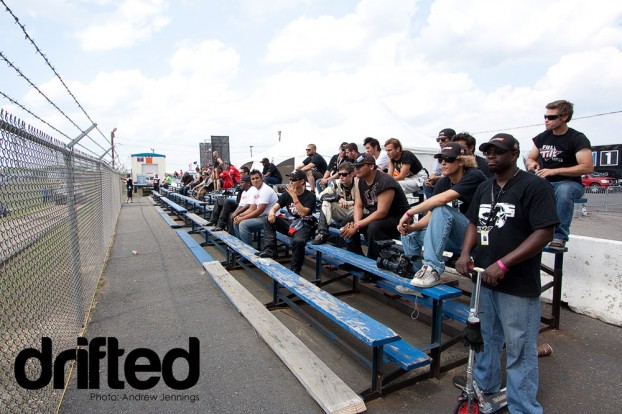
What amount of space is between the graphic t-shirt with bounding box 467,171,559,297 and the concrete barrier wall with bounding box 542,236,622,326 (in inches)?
89.2

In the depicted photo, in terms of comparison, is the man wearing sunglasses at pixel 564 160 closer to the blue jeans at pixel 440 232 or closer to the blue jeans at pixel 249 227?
the blue jeans at pixel 440 232

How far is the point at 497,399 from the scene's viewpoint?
8.03 feet

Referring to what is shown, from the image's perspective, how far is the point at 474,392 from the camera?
7.34ft

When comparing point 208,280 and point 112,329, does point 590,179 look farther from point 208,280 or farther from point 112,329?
point 112,329

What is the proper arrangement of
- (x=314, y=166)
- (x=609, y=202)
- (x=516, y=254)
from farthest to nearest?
1. (x=609, y=202)
2. (x=314, y=166)
3. (x=516, y=254)

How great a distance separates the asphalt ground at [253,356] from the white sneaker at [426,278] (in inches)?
29.4

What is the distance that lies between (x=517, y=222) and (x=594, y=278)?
8.37 feet

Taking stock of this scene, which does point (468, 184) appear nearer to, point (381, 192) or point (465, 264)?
point (465, 264)

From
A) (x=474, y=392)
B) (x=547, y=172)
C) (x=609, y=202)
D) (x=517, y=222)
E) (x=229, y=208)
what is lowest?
(x=474, y=392)

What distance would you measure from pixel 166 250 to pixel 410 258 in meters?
5.96

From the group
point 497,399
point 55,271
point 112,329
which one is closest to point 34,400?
point 55,271

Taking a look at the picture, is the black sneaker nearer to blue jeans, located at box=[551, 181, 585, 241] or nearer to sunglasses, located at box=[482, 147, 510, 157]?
blue jeans, located at box=[551, 181, 585, 241]

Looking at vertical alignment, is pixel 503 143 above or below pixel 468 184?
above

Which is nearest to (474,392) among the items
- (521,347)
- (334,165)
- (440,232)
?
(521,347)
